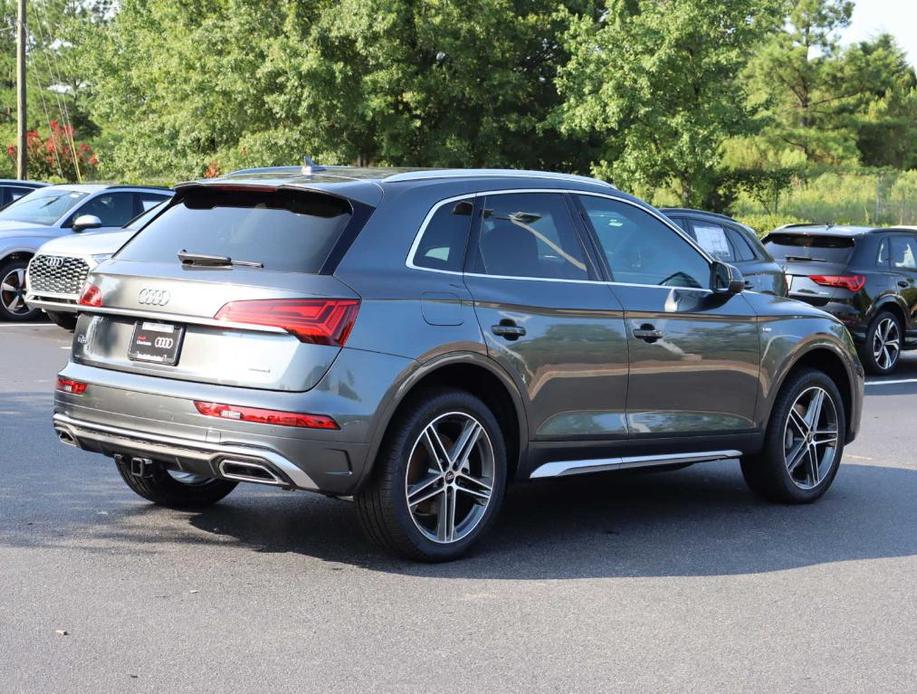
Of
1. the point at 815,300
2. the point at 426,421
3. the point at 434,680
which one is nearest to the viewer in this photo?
the point at 434,680

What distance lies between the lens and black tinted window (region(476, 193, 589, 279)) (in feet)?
21.7

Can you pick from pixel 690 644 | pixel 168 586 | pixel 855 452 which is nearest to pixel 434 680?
pixel 690 644

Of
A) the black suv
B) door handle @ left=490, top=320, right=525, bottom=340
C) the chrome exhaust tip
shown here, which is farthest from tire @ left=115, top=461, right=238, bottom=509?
the black suv

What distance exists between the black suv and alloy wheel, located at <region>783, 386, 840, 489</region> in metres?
8.01

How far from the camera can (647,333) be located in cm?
711

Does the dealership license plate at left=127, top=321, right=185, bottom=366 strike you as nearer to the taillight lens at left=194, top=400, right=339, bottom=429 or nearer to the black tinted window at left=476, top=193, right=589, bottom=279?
the taillight lens at left=194, top=400, right=339, bottom=429

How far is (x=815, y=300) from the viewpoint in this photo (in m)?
16.2

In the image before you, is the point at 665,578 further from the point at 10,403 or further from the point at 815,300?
the point at 815,300

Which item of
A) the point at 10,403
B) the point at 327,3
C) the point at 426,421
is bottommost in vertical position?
the point at 10,403

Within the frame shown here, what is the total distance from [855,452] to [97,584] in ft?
20.7

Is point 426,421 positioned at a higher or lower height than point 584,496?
higher

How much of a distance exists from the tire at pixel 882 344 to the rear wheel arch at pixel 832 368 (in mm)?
7827

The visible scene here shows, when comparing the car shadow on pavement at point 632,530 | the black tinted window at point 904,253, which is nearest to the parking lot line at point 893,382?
the black tinted window at point 904,253

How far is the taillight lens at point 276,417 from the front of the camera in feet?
18.8
